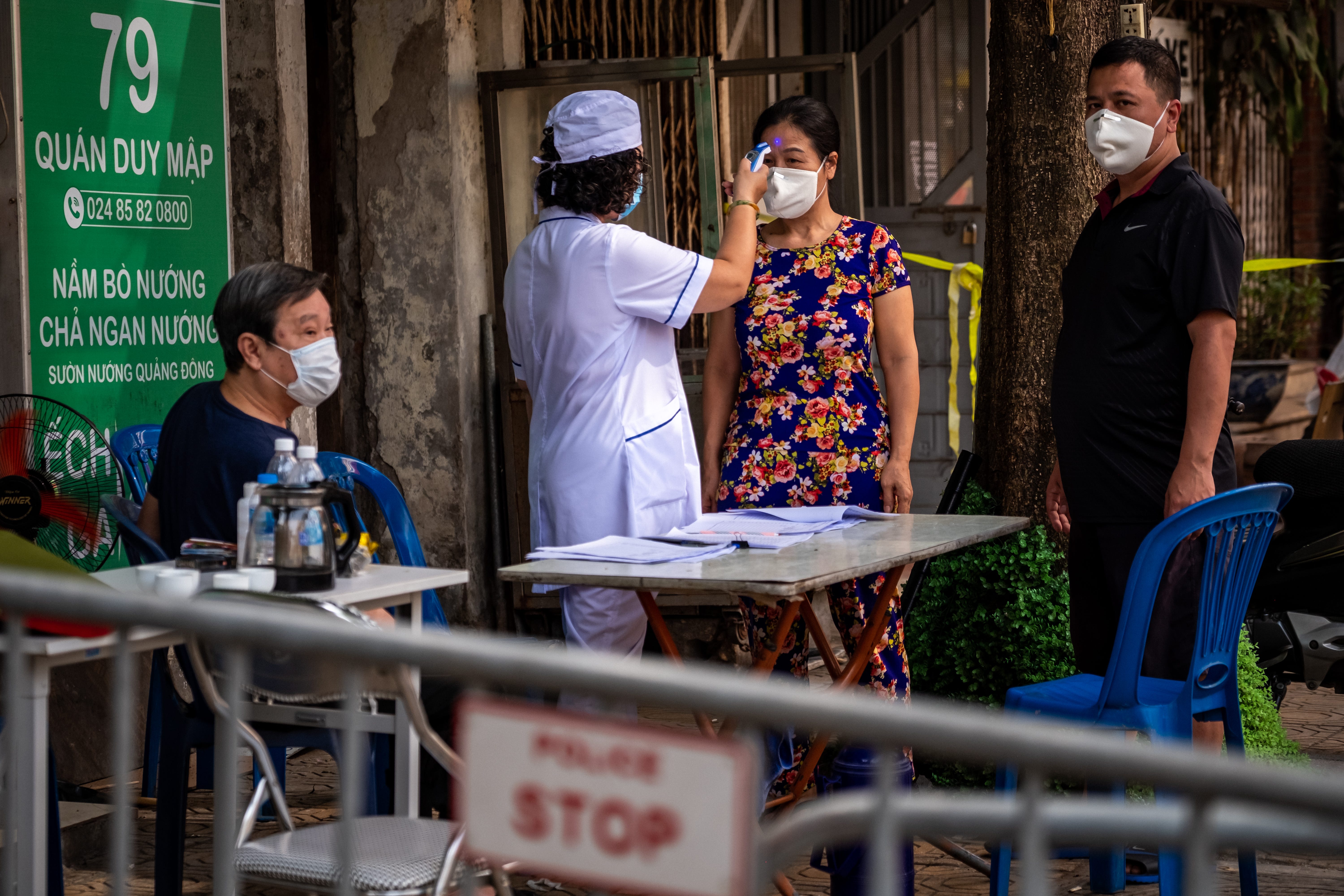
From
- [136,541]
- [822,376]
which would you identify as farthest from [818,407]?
[136,541]

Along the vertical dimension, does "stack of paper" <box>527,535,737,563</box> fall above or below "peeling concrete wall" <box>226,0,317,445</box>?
below

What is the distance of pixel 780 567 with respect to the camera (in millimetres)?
2869

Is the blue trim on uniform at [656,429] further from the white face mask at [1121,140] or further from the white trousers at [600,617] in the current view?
the white face mask at [1121,140]

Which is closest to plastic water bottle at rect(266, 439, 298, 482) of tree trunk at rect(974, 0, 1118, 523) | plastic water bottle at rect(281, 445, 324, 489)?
plastic water bottle at rect(281, 445, 324, 489)

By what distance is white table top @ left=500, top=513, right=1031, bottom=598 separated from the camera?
2713 mm

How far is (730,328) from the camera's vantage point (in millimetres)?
3910

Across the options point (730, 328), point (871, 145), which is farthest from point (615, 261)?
point (871, 145)

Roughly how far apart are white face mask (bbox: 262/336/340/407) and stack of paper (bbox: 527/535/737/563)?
2.01 feet

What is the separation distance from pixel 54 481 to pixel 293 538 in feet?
5.19

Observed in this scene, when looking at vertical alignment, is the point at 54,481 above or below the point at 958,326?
below

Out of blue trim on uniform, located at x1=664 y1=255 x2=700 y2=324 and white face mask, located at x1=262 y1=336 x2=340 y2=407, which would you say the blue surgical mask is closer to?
blue trim on uniform, located at x1=664 y1=255 x2=700 y2=324

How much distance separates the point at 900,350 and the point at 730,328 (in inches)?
17.2

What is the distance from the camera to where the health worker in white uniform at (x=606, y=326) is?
11.6ft

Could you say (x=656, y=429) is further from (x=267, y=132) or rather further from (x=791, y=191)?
(x=267, y=132)
